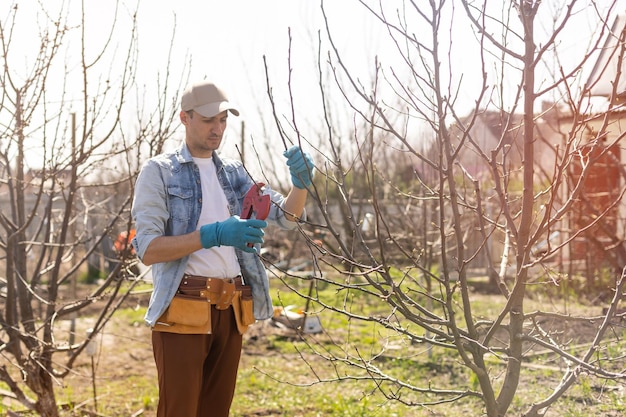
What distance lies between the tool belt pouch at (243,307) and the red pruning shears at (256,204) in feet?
1.22

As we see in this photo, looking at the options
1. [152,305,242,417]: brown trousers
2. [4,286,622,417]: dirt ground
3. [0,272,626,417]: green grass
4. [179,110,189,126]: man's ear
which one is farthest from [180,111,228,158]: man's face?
[4,286,622,417]: dirt ground

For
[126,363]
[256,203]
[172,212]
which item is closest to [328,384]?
[126,363]

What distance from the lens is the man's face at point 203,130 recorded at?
3.05m

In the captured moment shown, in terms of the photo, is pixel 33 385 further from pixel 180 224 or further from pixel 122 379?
pixel 122 379

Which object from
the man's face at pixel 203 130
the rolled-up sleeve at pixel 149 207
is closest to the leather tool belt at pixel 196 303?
the rolled-up sleeve at pixel 149 207

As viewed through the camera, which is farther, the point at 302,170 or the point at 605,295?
the point at 605,295

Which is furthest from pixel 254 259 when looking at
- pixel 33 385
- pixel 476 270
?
pixel 476 270

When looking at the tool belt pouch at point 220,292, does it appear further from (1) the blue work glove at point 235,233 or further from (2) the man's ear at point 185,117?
(2) the man's ear at point 185,117

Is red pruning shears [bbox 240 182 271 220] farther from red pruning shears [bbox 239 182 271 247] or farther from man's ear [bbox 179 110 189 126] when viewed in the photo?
man's ear [bbox 179 110 189 126]

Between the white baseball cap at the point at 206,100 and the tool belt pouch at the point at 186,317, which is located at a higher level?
the white baseball cap at the point at 206,100

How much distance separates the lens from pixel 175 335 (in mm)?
2930

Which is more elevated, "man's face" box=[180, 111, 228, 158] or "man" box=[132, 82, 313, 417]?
"man's face" box=[180, 111, 228, 158]

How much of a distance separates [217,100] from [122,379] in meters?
3.73

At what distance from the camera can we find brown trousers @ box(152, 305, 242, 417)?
289cm
